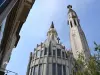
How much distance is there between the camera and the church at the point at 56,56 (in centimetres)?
4003

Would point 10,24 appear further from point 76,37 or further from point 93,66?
point 76,37

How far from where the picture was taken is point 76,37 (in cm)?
5194

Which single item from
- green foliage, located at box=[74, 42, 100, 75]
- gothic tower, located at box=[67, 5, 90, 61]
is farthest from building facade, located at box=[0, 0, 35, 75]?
gothic tower, located at box=[67, 5, 90, 61]

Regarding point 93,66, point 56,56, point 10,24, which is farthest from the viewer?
point 56,56

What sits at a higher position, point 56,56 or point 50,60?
point 56,56

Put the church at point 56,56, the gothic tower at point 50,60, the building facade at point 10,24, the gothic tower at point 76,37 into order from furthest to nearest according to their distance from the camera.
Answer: the gothic tower at point 76,37
the church at point 56,56
the gothic tower at point 50,60
the building facade at point 10,24

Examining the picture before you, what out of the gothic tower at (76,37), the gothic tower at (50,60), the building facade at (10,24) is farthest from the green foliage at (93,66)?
the gothic tower at (76,37)

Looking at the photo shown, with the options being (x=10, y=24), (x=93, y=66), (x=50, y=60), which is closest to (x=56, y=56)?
(x=50, y=60)

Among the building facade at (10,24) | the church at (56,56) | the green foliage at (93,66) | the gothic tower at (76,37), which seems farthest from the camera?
the gothic tower at (76,37)

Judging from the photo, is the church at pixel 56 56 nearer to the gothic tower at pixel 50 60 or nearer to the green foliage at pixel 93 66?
the gothic tower at pixel 50 60

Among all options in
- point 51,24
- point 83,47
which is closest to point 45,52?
point 83,47

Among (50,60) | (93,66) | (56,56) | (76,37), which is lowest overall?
(93,66)

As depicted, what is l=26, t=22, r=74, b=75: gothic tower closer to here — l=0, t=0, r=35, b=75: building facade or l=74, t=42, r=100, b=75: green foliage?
l=74, t=42, r=100, b=75: green foliage

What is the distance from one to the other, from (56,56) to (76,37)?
447 inches
